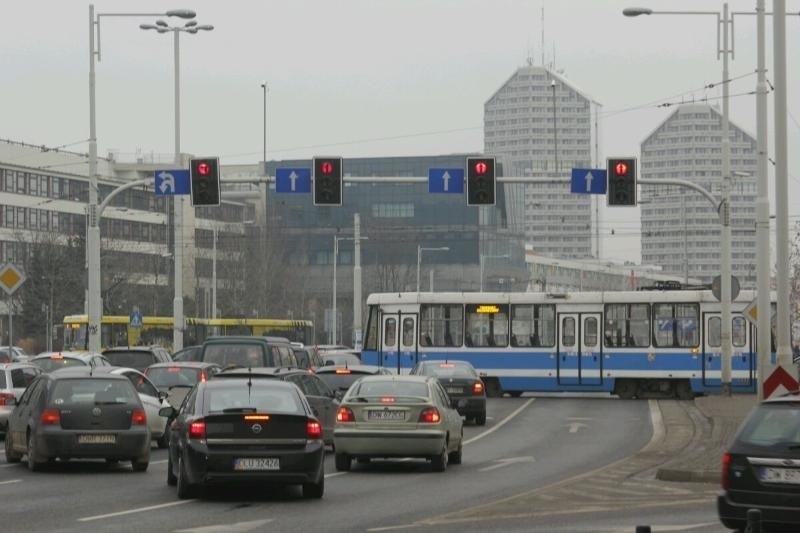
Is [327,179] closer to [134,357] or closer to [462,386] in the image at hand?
[134,357]

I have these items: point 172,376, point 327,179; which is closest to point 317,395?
point 172,376

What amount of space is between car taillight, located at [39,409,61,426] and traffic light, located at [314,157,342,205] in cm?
1871

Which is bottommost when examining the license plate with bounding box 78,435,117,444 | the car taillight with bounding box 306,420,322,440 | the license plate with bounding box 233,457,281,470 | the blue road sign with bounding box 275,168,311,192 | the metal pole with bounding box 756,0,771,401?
the license plate with bounding box 78,435,117,444

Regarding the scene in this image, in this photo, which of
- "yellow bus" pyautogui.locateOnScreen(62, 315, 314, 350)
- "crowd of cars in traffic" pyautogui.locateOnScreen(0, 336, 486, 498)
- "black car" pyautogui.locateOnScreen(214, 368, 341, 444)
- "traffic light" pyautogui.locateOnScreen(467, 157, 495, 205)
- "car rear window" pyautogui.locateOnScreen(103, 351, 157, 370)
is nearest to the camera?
"crowd of cars in traffic" pyautogui.locateOnScreen(0, 336, 486, 498)

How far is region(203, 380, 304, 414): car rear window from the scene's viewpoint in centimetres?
1911

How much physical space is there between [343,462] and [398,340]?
2883 cm

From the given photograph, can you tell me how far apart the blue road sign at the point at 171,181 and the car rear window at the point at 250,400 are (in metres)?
26.0

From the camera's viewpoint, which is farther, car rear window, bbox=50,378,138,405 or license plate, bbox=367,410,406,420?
license plate, bbox=367,410,406,420

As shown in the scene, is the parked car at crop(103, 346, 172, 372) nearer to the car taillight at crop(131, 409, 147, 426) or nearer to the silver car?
the car taillight at crop(131, 409, 147, 426)

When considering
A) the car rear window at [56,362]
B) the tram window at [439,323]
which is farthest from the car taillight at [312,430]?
the tram window at [439,323]

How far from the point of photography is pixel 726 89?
154ft

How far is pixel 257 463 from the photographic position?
18.8 m

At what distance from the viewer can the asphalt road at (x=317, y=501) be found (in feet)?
54.6

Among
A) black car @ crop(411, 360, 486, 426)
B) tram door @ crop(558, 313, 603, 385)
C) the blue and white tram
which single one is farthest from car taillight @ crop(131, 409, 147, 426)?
tram door @ crop(558, 313, 603, 385)
